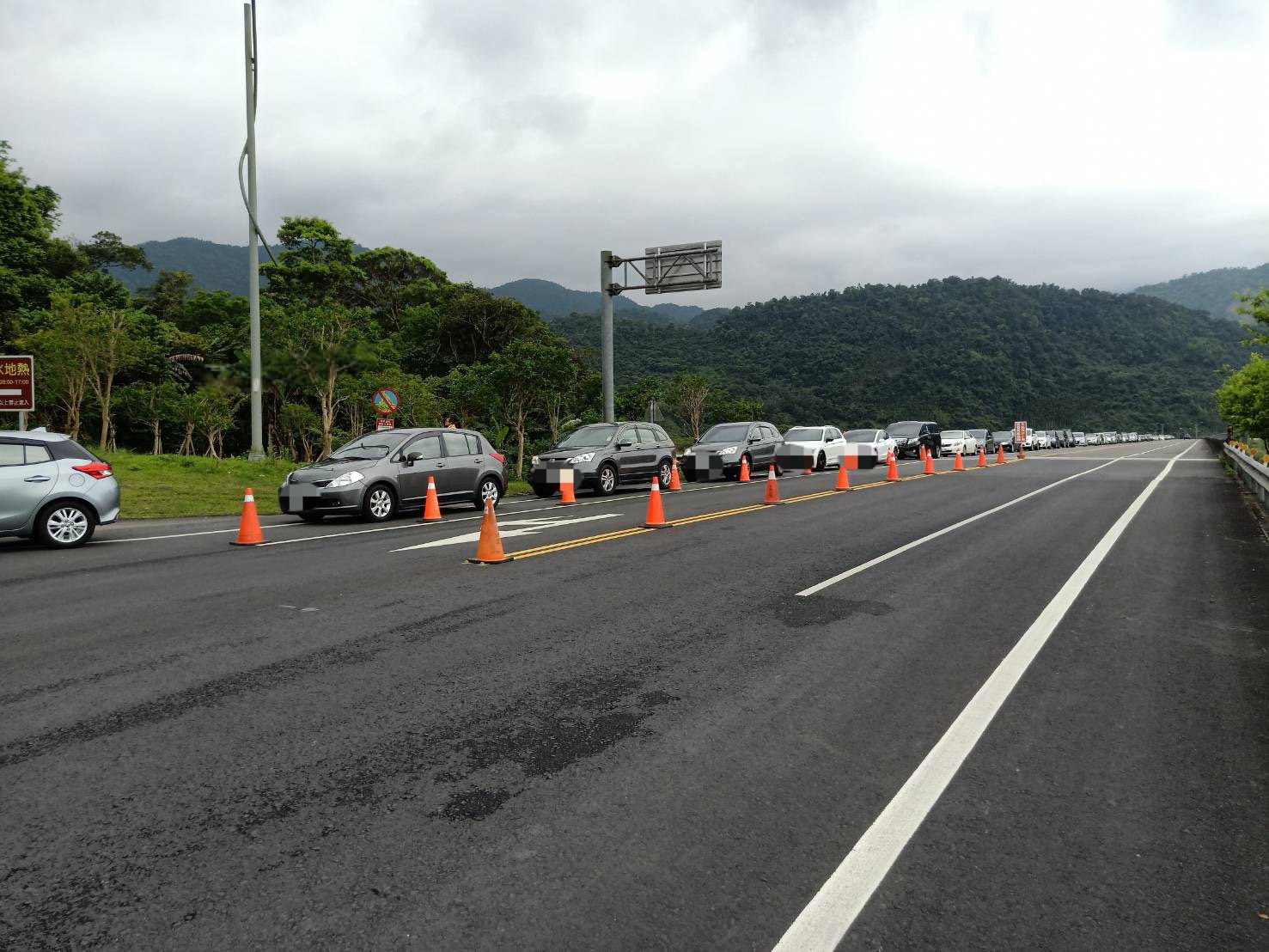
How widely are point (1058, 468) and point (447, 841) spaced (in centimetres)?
3138

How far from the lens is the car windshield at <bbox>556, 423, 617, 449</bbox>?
20188 mm

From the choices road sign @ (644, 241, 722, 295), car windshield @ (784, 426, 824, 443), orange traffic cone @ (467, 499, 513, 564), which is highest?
road sign @ (644, 241, 722, 295)

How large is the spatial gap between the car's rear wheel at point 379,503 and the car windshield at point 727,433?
13763 mm

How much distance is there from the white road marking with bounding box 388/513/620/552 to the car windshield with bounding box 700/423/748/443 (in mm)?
12436

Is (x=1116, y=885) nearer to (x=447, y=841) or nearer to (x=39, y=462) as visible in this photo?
(x=447, y=841)

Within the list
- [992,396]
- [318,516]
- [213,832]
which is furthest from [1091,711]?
[992,396]

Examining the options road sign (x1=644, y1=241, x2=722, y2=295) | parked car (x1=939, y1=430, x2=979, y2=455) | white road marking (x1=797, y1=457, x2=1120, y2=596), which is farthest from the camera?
parked car (x1=939, y1=430, x2=979, y2=455)

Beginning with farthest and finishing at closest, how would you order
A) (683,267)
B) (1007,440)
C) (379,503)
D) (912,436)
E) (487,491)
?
(1007,440) < (912,436) < (683,267) < (487,491) < (379,503)

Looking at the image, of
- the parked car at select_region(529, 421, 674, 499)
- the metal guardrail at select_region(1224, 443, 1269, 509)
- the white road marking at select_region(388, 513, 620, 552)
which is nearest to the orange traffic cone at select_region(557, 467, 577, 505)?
the parked car at select_region(529, 421, 674, 499)

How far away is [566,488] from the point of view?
727 inches

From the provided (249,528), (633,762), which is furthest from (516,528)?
(633,762)

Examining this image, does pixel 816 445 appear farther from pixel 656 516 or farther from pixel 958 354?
pixel 958 354

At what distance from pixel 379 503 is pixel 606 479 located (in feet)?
20.6

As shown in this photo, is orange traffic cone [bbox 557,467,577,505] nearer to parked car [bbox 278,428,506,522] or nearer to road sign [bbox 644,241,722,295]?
parked car [bbox 278,428,506,522]
